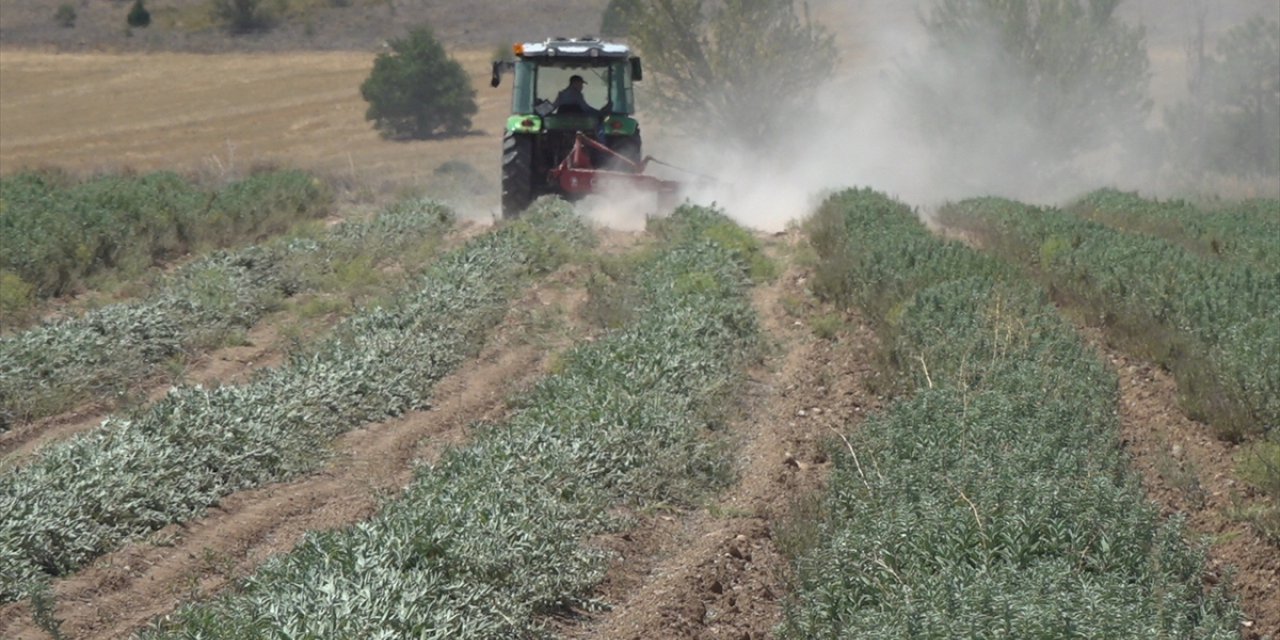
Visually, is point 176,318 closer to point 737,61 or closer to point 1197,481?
point 1197,481

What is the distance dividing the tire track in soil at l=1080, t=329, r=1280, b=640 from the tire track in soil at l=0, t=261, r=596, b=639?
4.15 m

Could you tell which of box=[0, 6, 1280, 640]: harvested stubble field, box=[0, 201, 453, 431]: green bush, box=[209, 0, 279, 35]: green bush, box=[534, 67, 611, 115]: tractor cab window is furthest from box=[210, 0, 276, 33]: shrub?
box=[0, 6, 1280, 640]: harvested stubble field

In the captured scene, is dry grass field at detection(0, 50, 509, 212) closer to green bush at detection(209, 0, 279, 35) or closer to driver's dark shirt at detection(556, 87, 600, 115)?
green bush at detection(209, 0, 279, 35)

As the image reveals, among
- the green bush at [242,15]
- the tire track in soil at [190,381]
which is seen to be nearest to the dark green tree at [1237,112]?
the tire track in soil at [190,381]

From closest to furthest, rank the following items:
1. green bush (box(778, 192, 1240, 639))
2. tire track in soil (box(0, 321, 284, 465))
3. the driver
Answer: green bush (box(778, 192, 1240, 639)) → tire track in soil (box(0, 321, 284, 465)) → the driver

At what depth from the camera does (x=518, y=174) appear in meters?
20.5

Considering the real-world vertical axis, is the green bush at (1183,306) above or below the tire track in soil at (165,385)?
above

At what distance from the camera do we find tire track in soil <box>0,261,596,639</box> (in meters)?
7.10

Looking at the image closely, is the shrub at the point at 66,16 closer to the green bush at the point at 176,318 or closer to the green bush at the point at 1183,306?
the green bush at the point at 176,318

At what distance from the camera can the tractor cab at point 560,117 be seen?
20.4 meters

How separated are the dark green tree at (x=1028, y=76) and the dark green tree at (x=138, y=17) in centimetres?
3226

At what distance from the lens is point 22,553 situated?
7.34 meters

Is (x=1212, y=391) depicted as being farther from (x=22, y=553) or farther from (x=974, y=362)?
(x=22, y=553)

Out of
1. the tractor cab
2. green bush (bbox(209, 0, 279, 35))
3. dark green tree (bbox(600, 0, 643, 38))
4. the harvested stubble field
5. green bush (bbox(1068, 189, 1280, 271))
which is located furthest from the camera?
green bush (bbox(209, 0, 279, 35))
